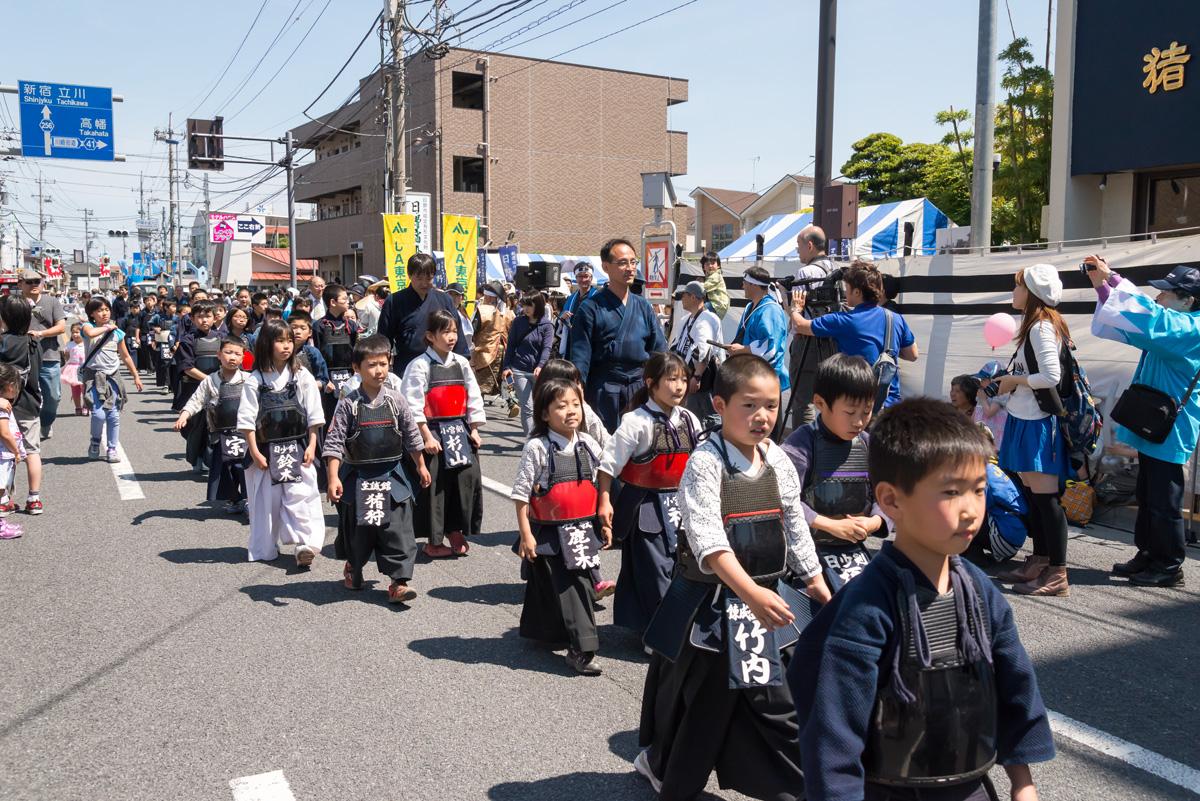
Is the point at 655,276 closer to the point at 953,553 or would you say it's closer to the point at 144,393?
the point at 953,553

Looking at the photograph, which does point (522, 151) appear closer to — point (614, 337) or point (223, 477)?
point (223, 477)

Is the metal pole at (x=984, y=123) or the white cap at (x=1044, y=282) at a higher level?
the metal pole at (x=984, y=123)

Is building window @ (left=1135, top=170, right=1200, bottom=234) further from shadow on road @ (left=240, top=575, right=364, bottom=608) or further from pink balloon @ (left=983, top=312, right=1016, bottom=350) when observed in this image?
shadow on road @ (left=240, top=575, right=364, bottom=608)

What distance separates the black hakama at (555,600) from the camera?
4387 millimetres

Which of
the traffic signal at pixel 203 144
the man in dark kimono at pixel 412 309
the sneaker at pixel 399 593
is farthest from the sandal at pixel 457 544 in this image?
the traffic signal at pixel 203 144

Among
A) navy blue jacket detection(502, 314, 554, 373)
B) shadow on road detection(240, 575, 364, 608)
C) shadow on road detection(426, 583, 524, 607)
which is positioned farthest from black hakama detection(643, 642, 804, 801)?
navy blue jacket detection(502, 314, 554, 373)

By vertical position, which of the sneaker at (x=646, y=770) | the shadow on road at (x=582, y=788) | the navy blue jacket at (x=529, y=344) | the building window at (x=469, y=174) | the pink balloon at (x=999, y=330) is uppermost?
the building window at (x=469, y=174)

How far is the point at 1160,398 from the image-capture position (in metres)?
5.43

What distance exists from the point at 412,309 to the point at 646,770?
4926 mm

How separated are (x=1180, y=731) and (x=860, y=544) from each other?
1.66 meters

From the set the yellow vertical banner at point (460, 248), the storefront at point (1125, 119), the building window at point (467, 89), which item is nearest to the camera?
the storefront at point (1125, 119)

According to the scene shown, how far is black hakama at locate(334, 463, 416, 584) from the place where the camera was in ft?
17.7

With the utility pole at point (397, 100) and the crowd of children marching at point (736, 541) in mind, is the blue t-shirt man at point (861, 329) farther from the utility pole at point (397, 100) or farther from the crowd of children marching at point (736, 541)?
the utility pole at point (397, 100)

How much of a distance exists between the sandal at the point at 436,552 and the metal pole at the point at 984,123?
283 inches
